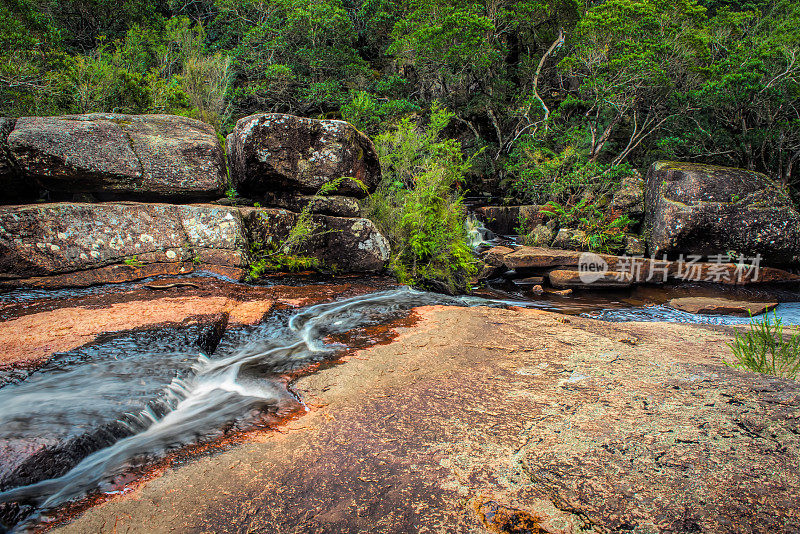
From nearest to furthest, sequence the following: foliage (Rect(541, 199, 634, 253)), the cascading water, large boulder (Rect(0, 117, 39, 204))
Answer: the cascading water, large boulder (Rect(0, 117, 39, 204)), foliage (Rect(541, 199, 634, 253))

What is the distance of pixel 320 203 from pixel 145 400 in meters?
4.57

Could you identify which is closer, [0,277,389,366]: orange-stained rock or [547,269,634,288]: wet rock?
[0,277,389,366]: orange-stained rock

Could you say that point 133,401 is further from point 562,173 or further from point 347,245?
point 562,173

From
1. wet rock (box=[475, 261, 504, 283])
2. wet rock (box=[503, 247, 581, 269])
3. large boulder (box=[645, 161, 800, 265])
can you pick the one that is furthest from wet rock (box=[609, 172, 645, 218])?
wet rock (box=[475, 261, 504, 283])

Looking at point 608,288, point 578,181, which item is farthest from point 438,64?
point 608,288

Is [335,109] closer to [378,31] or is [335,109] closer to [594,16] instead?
[378,31]

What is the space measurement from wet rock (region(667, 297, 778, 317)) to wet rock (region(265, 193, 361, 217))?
696 cm

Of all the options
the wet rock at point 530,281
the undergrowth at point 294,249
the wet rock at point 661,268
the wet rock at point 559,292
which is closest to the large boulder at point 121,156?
the undergrowth at point 294,249

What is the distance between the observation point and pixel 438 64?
17609 millimetres

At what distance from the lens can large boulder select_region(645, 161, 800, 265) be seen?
987 centimetres

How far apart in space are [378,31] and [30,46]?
16518mm

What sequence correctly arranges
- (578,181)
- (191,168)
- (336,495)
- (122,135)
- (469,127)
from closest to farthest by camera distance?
(336,495) < (122,135) < (191,168) < (578,181) < (469,127)

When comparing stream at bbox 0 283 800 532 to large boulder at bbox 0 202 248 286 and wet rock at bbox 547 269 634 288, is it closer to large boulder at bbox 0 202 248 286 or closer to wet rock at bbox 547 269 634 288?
large boulder at bbox 0 202 248 286

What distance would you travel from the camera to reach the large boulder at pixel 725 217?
987 centimetres
